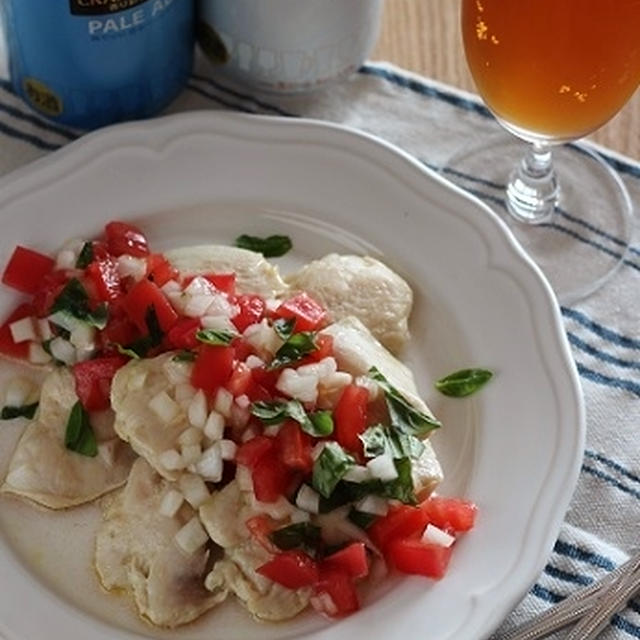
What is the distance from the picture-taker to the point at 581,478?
2125 mm

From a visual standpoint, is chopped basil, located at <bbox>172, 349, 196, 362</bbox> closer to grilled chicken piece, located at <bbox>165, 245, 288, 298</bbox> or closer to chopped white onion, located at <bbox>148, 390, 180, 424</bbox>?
chopped white onion, located at <bbox>148, 390, 180, 424</bbox>

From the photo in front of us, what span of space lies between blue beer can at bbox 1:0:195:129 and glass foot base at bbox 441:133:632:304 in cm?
50

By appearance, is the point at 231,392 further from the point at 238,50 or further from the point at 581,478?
the point at 238,50

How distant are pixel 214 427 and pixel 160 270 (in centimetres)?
31

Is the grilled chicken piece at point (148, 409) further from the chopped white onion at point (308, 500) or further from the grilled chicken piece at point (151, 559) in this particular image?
the chopped white onion at point (308, 500)

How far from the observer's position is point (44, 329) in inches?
82.7

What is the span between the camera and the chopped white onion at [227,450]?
74.7 inches

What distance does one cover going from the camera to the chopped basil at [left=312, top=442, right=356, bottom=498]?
1845mm

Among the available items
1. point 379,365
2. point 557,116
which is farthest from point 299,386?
point 557,116

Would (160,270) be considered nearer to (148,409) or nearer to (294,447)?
(148,409)

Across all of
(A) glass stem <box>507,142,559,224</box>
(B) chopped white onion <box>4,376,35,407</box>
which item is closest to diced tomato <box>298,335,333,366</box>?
(B) chopped white onion <box>4,376,35,407</box>

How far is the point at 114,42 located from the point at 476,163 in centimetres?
65

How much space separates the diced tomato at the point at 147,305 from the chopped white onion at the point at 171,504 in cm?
25

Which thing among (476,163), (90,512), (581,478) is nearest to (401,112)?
(476,163)
